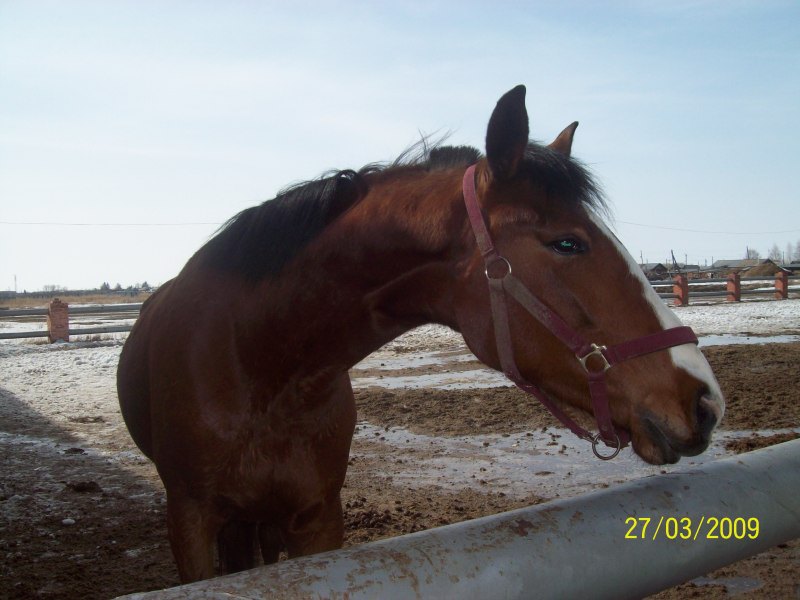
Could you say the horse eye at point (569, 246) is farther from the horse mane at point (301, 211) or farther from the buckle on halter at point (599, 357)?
the horse mane at point (301, 211)

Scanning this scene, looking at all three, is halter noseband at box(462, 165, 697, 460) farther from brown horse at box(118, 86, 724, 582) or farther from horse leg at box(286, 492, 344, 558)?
horse leg at box(286, 492, 344, 558)

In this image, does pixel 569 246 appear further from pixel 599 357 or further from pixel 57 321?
pixel 57 321

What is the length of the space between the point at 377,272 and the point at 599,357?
819mm

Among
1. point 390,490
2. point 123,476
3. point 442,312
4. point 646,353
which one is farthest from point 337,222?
point 123,476

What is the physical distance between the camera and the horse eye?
1.86m

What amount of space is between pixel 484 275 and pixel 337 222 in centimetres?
64

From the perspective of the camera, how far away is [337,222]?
7.63ft

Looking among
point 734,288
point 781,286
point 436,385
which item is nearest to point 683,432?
point 436,385

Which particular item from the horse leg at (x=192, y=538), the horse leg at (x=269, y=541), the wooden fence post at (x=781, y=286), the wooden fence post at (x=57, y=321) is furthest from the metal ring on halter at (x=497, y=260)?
the wooden fence post at (x=781, y=286)

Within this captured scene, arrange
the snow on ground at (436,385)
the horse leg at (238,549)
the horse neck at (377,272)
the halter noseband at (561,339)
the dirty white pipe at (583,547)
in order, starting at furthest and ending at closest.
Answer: the snow on ground at (436,385) → the horse leg at (238,549) → the horse neck at (377,272) → the halter noseband at (561,339) → the dirty white pipe at (583,547)

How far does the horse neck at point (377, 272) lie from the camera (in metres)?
2.10

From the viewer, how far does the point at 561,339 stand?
1821mm

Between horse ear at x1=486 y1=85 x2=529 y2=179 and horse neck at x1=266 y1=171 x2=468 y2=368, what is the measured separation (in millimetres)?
190

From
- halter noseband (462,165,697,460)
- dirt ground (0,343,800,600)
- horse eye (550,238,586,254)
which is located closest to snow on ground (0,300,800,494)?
dirt ground (0,343,800,600)
